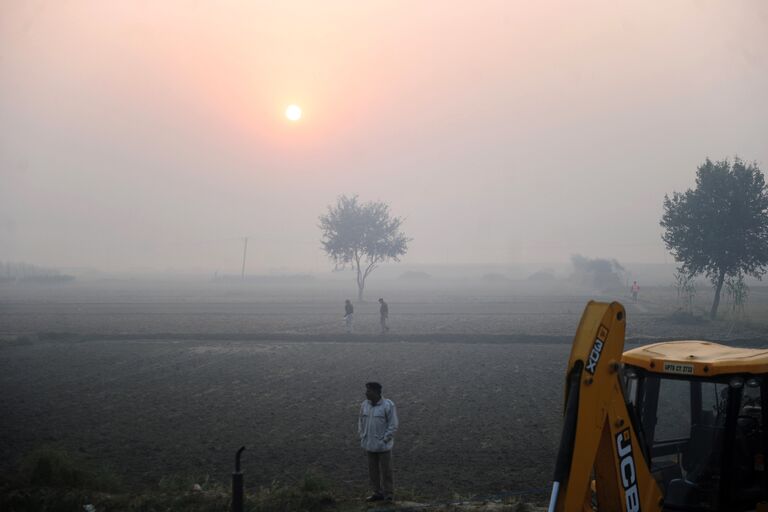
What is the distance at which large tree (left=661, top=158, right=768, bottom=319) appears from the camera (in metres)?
41.9

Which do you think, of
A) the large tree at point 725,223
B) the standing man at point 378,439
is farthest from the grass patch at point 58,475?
the large tree at point 725,223

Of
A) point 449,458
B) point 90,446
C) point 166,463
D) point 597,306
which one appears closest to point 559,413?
point 449,458

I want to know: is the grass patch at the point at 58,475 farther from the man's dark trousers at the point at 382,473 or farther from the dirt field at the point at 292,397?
the man's dark trousers at the point at 382,473

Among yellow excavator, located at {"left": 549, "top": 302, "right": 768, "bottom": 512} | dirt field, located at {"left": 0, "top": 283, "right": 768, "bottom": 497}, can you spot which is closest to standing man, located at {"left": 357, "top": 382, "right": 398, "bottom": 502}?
dirt field, located at {"left": 0, "top": 283, "right": 768, "bottom": 497}

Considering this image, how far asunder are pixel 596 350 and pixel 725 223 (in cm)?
4260

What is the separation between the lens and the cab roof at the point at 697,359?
565cm

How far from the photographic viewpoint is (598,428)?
4.80m

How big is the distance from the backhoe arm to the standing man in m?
4.35

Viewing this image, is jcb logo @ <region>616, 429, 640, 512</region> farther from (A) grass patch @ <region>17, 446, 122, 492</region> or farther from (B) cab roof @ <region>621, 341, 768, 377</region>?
(A) grass patch @ <region>17, 446, 122, 492</region>

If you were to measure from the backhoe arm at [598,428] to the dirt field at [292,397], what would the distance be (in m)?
4.93

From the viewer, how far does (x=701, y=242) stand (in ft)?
141

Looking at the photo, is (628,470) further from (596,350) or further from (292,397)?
(292,397)

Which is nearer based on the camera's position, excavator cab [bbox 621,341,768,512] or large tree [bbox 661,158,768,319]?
excavator cab [bbox 621,341,768,512]

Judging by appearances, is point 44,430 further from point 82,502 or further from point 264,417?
point 82,502
